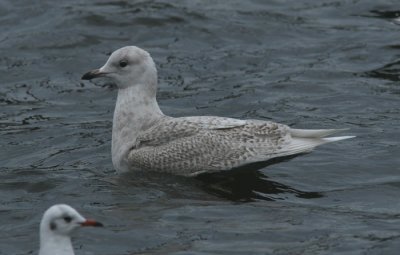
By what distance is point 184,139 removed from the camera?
12492 millimetres

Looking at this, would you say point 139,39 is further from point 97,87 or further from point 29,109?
point 29,109

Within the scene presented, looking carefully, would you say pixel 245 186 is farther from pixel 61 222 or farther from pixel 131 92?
pixel 61 222

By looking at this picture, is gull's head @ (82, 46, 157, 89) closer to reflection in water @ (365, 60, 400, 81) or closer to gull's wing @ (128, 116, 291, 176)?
gull's wing @ (128, 116, 291, 176)

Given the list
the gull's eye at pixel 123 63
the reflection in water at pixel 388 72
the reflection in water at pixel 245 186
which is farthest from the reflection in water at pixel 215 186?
the reflection in water at pixel 388 72

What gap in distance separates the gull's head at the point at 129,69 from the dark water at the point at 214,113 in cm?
104

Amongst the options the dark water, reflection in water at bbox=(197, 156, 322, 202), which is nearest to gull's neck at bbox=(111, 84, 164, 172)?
the dark water

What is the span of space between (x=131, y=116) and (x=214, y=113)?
114 inches

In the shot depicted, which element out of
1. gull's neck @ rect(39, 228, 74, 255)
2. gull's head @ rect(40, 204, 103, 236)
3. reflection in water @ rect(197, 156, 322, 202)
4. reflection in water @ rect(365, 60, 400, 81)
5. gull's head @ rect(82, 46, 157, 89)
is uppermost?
gull's head @ rect(82, 46, 157, 89)

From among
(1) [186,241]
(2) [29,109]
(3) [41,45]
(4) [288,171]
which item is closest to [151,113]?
(4) [288,171]

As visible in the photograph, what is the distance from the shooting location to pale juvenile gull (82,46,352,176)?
490 inches

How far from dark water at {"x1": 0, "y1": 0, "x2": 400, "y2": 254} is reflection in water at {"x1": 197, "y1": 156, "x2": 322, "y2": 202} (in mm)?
24

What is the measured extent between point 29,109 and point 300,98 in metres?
3.55

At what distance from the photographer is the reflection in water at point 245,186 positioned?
12.4 m

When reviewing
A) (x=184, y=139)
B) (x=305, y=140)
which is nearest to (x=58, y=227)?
(x=184, y=139)
